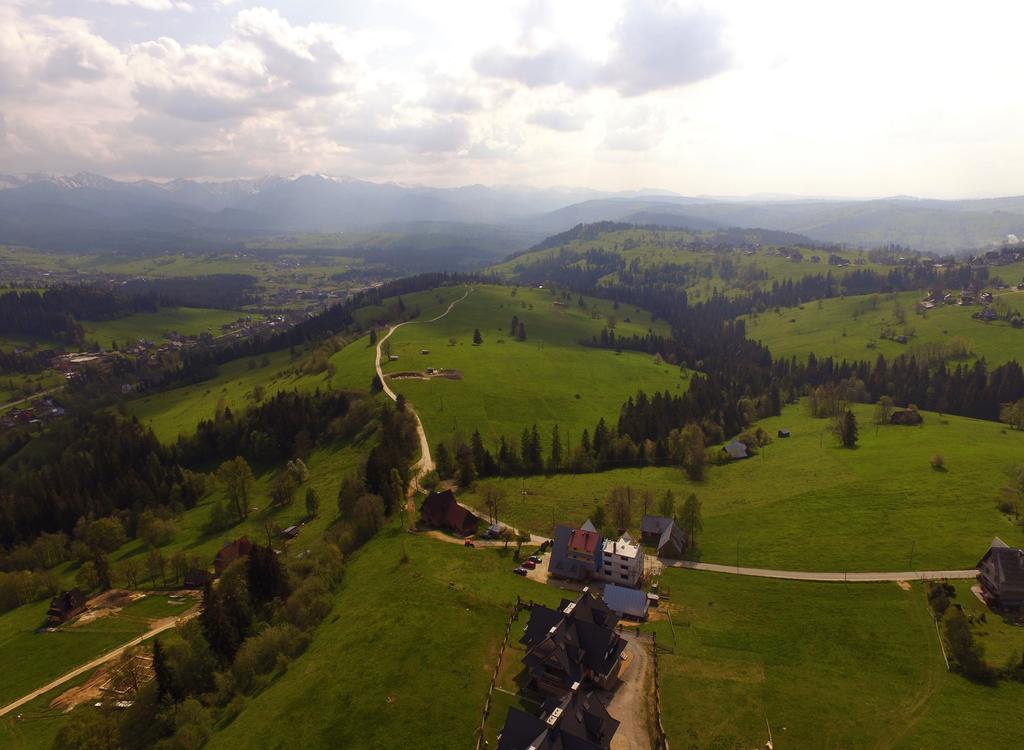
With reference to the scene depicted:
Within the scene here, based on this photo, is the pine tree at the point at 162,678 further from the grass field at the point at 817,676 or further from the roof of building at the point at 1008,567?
the roof of building at the point at 1008,567

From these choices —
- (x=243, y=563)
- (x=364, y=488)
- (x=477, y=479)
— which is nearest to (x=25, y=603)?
(x=243, y=563)

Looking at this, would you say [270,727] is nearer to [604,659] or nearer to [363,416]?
[604,659]

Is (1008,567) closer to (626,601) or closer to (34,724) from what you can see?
(626,601)

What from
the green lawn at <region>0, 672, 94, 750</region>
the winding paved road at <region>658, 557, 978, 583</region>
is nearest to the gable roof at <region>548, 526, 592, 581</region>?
the winding paved road at <region>658, 557, 978, 583</region>

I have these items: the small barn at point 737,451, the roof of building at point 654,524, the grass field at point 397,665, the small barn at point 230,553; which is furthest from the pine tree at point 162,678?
the small barn at point 737,451

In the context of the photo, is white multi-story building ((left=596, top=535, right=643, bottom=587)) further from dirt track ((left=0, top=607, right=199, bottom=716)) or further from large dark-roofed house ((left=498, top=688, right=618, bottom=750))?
dirt track ((left=0, top=607, right=199, bottom=716))

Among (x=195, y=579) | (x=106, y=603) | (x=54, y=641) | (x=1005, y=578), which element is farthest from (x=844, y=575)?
(x=106, y=603)
